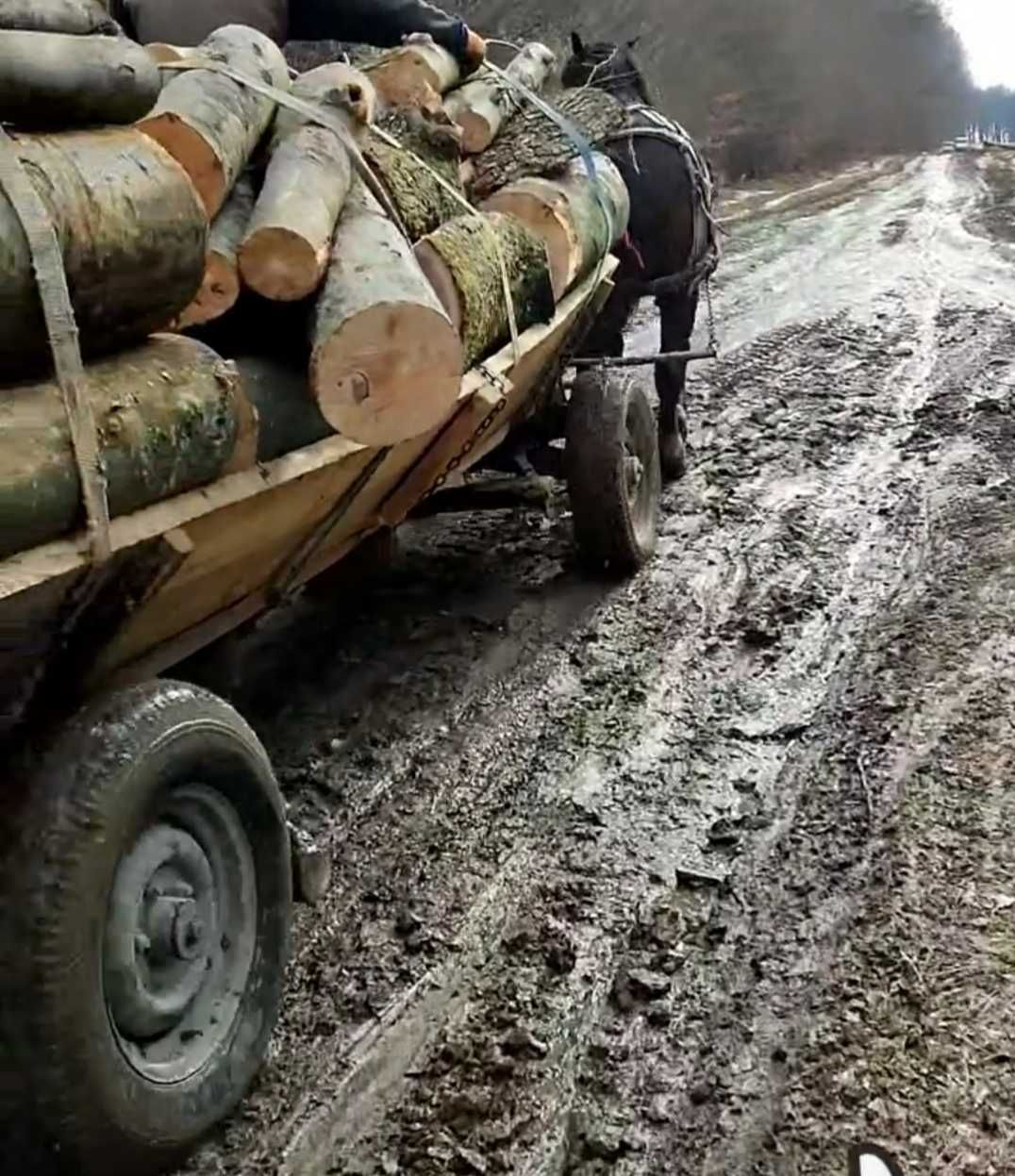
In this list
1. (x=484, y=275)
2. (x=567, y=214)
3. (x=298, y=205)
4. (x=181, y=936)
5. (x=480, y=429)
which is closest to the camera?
(x=181, y=936)

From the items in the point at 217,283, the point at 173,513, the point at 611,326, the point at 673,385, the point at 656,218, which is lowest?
the point at 673,385

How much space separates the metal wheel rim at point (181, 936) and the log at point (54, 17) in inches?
57.3

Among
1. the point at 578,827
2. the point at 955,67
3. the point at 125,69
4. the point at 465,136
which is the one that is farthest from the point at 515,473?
the point at 955,67

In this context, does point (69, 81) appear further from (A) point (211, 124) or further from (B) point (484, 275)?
(B) point (484, 275)

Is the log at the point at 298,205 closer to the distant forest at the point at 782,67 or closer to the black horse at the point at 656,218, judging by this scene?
the black horse at the point at 656,218

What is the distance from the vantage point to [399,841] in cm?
415

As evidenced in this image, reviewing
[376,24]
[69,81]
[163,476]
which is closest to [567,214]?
[376,24]

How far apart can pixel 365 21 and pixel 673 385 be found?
8.20 feet

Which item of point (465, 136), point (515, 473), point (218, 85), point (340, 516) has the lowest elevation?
point (515, 473)

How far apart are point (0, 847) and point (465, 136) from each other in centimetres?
370

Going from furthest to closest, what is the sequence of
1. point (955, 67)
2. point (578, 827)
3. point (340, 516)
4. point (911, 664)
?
point (955, 67) → point (911, 664) → point (578, 827) → point (340, 516)

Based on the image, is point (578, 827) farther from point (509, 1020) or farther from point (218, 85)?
point (218, 85)

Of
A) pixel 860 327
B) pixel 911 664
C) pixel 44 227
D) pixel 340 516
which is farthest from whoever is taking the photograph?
pixel 860 327

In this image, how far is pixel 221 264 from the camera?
3.30 metres
